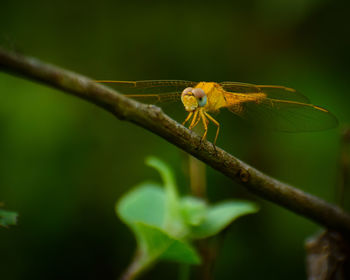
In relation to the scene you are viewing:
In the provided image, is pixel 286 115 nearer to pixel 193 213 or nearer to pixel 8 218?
pixel 193 213

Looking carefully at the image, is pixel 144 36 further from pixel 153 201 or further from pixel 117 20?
pixel 153 201

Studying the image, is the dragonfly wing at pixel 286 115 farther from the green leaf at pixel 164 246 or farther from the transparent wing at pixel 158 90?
the green leaf at pixel 164 246

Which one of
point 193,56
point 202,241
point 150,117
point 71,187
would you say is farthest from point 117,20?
point 150,117

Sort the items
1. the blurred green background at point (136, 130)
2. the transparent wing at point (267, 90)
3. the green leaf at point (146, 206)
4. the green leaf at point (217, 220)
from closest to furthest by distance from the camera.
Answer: the green leaf at point (217, 220), the green leaf at point (146, 206), the transparent wing at point (267, 90), the blurred green background at point (136, 130)

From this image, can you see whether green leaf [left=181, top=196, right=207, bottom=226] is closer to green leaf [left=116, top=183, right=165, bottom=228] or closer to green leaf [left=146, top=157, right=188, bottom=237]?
green leaf [left=146, top=157, right=188, bottom=237]

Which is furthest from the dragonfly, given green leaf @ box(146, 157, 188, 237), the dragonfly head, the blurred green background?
the blurred green background

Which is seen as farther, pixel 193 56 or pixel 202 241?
pixel 193 56

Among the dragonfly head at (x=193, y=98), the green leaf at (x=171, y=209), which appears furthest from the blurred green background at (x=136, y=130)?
the green leaf at (x=171, y=209)
